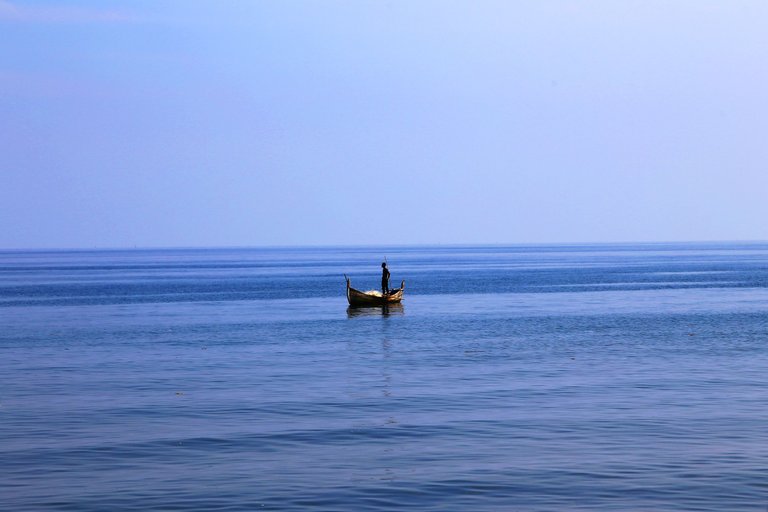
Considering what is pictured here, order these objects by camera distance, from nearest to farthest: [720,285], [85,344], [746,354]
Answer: [746,354] → [85,344] → [720,285]

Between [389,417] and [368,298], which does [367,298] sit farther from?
[389,417]

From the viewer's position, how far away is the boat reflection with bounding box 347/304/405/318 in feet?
208

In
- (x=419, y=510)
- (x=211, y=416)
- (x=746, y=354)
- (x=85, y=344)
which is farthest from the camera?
(x=85, y=344)

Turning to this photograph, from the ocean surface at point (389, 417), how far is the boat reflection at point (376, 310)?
885 centimetres

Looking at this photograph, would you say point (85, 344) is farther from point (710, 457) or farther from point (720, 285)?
point (720, 285)

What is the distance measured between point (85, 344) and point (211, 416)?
22252 millimetres

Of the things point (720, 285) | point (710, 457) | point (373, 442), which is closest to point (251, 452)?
point (373, 442)

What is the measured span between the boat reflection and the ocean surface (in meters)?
8.85

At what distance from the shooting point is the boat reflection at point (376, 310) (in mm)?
63250

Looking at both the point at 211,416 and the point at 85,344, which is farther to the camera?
the point at 85,344

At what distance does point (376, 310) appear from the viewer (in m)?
66.6

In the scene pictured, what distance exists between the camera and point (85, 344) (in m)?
45.2

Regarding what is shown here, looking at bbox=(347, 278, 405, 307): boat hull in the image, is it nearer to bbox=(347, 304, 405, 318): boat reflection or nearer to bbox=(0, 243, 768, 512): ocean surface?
bbox=(347, 304, 405, 318): boat reflection

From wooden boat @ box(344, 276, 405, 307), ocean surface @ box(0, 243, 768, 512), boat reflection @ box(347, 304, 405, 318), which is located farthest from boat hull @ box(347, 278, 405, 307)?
ocean surface @ box(0, 243, 768, 512)
